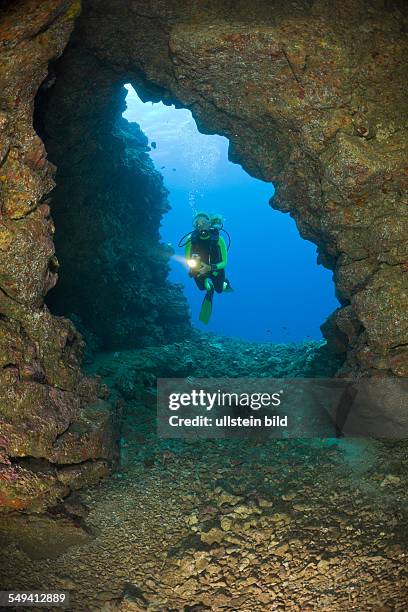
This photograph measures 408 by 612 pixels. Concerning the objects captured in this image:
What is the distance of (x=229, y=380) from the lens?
10.6 meters

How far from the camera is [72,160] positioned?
36.6 ft

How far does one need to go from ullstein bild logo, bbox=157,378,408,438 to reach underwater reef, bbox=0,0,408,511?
30 cm

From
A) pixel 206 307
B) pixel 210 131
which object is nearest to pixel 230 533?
pixel 206 307

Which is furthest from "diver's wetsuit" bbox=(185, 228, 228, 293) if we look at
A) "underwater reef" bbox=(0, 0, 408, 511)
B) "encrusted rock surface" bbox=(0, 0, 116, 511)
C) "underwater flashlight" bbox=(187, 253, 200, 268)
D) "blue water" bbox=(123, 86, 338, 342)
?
"blue water" bbox=(123, 86, 338, 342)

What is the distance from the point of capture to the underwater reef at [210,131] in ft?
17.6

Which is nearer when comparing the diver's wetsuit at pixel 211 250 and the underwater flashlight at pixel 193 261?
the underwater flashlight at pixel 193 261

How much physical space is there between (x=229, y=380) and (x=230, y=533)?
5776 millimetres

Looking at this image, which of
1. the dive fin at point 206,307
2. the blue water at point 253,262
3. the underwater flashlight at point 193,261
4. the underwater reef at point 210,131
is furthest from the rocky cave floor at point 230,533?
the blue water at point 253,262

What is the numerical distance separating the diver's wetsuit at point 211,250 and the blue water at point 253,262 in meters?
89.0

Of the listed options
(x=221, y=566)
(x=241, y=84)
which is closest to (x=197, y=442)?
(x=221, y=566)

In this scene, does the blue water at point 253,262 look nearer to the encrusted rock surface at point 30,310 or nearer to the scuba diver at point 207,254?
the scuba diver at point 207,254

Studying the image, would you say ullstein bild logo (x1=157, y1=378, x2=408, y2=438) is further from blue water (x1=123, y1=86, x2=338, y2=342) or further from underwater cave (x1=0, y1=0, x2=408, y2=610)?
blue water (x1=123, y1=86, x2=338, y2=342)

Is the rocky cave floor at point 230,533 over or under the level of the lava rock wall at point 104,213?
under

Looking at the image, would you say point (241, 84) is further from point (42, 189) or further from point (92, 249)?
point (92, 249)
